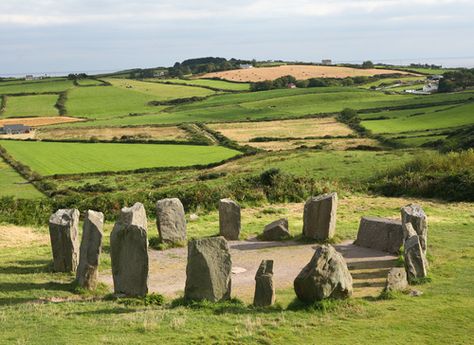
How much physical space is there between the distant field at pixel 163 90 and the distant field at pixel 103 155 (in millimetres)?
59424

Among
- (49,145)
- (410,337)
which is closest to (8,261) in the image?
(410,337)

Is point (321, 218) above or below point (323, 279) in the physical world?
below

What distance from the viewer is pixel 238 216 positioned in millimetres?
26312

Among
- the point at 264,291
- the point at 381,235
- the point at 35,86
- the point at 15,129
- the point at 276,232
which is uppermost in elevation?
the point at 35,86

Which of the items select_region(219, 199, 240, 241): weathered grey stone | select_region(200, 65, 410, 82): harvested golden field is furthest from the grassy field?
select_region(200, 65, 410, 82): harvested golden field

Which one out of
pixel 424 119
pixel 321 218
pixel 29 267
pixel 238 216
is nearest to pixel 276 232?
pixel 238 216

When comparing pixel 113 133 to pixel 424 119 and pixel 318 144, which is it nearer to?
pixel 318 144

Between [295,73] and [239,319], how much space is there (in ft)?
498

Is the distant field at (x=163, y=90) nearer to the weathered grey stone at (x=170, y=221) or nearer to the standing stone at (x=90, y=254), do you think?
the weathered grey stone at (x=170, y=221)

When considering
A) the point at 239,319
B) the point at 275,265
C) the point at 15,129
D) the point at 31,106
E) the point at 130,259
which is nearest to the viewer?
the point at 239,319

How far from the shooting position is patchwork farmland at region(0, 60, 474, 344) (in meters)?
14.9

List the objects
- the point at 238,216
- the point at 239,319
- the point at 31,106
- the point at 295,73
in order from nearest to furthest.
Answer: the point at 239,319
the point at 238,216
the point at 31,106
the point at 295,73

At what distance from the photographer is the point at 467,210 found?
108 feet

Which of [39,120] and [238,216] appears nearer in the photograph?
[238,216]
